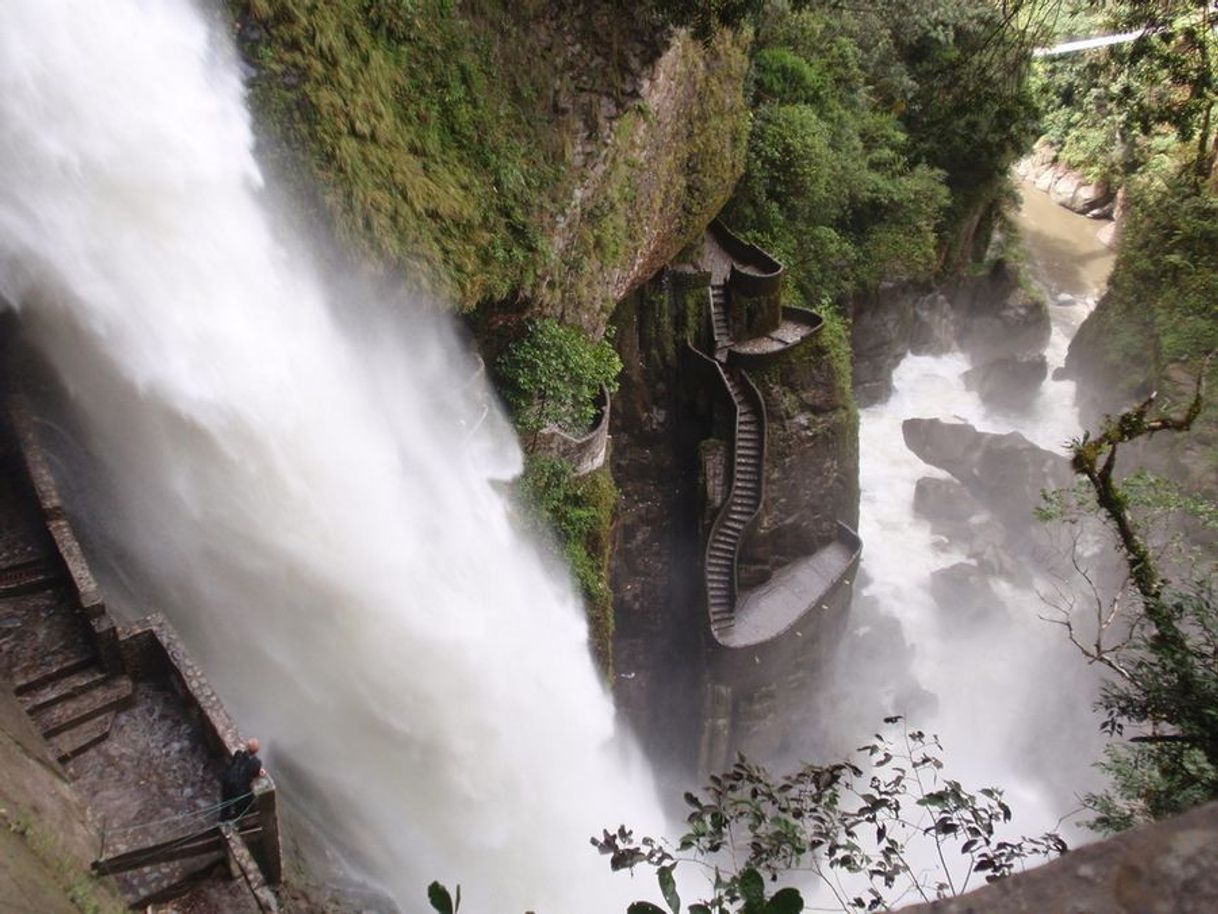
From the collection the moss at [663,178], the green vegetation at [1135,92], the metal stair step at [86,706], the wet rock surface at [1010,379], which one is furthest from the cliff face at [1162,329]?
the metal stair step at [86,706]

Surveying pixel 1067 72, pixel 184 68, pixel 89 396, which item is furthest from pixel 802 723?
pixel 1067 72

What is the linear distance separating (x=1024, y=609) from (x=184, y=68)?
21.5m

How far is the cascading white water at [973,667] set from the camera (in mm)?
19359

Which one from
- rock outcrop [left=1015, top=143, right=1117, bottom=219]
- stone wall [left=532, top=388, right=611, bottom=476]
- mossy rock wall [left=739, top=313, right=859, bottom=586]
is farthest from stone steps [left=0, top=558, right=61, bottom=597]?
rock outcrop [left=1015, top=143, right=1117, bottom=219]

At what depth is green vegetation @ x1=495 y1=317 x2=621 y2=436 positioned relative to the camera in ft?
37.1

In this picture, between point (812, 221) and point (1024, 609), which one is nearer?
point (812, 221)

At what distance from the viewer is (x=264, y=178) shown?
7668 millimetres

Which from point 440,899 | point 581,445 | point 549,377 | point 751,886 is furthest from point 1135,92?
point 440,899

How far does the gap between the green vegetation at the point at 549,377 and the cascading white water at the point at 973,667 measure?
11.1 meters

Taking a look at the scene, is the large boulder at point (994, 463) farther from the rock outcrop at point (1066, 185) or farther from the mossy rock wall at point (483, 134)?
the rock outcrop at point (1066, 185)

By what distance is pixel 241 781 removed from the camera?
6.39 meters

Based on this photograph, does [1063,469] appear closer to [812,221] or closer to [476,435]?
[812,221]


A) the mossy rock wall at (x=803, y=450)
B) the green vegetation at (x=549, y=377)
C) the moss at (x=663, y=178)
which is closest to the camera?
the green vegetation at (x=549, y=377)

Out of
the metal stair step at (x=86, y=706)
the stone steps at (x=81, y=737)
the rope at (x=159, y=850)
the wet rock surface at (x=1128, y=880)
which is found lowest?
the wet rock surface at (x=1128, y=880)
